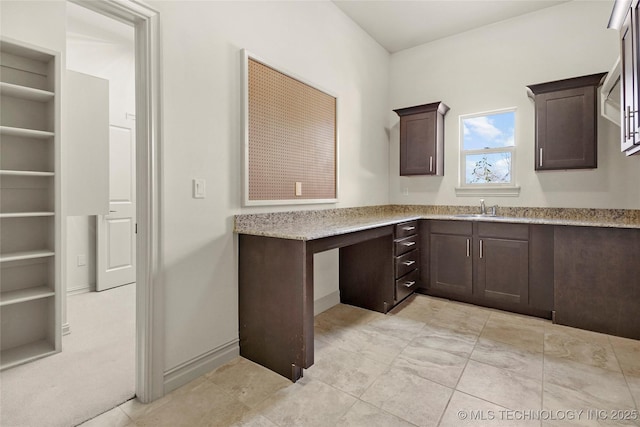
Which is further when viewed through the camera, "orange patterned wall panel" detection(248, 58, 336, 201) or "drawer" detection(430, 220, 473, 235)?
"drawer" detection(430, 220, 473, 235)

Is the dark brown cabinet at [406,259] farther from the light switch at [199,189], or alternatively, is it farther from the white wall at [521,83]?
the light switch at [199,189]

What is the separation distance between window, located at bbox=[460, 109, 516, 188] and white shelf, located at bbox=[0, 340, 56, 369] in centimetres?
417

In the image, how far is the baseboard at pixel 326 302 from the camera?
9.68ft

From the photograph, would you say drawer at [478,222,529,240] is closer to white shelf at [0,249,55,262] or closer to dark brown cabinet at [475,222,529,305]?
dark brown cabinet at [475,222,529,305]

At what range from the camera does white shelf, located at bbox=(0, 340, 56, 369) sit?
6.68ft

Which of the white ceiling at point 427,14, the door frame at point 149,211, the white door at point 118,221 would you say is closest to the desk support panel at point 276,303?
the door frame at point 149,211

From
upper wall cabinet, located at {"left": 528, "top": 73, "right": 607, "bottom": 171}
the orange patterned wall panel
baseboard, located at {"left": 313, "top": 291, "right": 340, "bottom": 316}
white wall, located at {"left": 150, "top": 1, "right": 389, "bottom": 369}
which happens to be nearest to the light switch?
white wall, located at {"left": 150, "top": 1, "right": 389, "bottom": 369}

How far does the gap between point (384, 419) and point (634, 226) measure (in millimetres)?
2379

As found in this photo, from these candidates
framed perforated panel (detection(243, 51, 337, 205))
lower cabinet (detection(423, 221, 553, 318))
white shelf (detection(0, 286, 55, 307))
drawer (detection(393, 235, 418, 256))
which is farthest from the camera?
drawer (detection(393, 235, 418, 256))

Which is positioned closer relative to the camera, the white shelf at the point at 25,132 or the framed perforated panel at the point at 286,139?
the white shelf at the point at 25,132

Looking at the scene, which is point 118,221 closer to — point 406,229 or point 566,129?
point 406,229

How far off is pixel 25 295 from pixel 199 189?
1.45 meters

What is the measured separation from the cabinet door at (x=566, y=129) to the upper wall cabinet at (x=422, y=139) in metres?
0.98

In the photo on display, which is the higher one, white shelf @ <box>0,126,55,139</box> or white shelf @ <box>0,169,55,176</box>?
white shelf @ <box>0,126,55,139</box>
